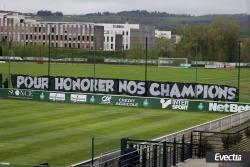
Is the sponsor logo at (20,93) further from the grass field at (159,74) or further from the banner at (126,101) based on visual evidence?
the grass field at (159,74)

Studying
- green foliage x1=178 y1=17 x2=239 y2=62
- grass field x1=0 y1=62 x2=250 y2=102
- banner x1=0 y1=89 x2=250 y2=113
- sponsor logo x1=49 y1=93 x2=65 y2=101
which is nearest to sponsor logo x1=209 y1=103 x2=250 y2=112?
banner x1=0 y1=89 x2=250 y2=113

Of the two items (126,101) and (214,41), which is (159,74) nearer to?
(214,41)

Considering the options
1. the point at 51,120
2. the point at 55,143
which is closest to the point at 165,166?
the point at 55,143

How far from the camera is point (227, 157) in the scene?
11.8m

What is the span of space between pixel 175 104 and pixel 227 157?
34.7 meters

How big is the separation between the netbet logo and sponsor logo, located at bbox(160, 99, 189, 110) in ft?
113

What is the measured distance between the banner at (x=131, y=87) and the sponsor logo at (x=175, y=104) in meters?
2.99

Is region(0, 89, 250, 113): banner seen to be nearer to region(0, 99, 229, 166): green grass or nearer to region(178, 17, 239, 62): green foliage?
region(0, 99, 229, 166): green grass

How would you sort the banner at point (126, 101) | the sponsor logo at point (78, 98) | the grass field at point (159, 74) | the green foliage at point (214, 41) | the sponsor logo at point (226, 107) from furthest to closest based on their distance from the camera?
the green foliage at point (214, 41) → the grass field at point (159, 74) → the sponsor logo at point (78, 98) → the banner at point (126, 101) → the sponsor logo at point (226, 107)

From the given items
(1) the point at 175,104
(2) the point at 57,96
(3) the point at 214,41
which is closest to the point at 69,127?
(1) the point at 175,104

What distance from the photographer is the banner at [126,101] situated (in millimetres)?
45094

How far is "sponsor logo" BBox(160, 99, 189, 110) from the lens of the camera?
46.2 metres

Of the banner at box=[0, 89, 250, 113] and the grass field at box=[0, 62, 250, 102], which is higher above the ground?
the grass field at box=[0, 62, 250, 102]

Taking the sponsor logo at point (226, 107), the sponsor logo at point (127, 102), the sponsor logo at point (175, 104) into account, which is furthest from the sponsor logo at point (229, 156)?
the sponsor logo at point (127, 102)
